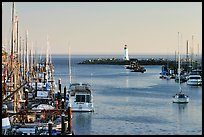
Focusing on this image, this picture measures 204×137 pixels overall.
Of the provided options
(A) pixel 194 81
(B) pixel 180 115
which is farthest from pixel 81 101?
(A) pixel 194 81

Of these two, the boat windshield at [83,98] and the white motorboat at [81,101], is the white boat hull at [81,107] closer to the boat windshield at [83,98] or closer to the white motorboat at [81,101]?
the white motorboat at [81,101]

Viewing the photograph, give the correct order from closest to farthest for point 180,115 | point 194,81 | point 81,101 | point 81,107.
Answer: point 180,115, point 81,107, point 81,101, point 194,81

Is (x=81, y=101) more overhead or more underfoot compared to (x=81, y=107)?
more overhead

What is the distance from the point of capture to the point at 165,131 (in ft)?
31.0

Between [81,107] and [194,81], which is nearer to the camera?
[81,107]

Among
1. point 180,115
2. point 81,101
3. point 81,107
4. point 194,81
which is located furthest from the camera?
point 194,81

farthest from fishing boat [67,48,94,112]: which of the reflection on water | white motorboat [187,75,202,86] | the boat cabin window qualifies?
white motorboat [187,75,202,86]

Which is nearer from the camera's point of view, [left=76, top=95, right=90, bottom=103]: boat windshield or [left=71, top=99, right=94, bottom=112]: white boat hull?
[left=71, top=99, right=94, bottom=112]: white boat hull

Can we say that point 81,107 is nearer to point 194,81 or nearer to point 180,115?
point 180,115

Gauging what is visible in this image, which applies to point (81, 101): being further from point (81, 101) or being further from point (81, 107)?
point (81, 107)

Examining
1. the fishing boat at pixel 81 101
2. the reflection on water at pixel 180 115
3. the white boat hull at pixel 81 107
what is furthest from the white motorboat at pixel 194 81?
the white boat hull at pixel 81 107

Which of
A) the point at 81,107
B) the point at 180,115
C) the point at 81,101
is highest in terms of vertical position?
the point at 81,101

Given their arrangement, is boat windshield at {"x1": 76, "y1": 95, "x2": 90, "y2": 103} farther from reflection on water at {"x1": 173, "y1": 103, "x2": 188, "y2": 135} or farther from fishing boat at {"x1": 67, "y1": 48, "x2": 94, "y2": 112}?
reflection on water at {"x1": 173, "y1": 103, "x2": 188, "y2": 135}

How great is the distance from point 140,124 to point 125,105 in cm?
417
